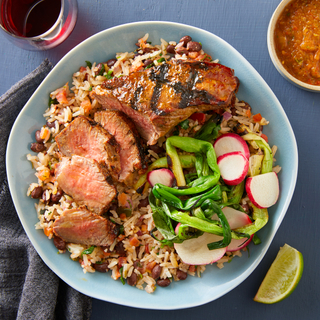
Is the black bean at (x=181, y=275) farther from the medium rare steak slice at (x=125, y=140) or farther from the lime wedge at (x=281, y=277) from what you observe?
the medium rare steak slice at (x=125, y=140)

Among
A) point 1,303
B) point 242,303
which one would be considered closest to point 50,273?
point 1,303

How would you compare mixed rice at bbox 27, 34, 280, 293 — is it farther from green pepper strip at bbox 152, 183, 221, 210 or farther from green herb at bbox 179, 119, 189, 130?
green pepper strip at bbox 152, 183, 221, 210

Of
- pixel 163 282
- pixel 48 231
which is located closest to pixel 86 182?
pixel 48 231

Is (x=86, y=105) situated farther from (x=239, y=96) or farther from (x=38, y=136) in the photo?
(x=239, y=96)

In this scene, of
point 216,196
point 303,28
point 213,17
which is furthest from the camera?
point 213,17

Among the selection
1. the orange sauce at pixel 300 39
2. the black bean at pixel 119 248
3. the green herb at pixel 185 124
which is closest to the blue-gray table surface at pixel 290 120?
the orange sauce at pixel 300 39

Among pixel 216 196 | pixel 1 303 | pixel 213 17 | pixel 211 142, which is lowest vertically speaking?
pixel 1 303

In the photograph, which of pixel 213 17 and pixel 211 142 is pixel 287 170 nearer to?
pixel 211 142
